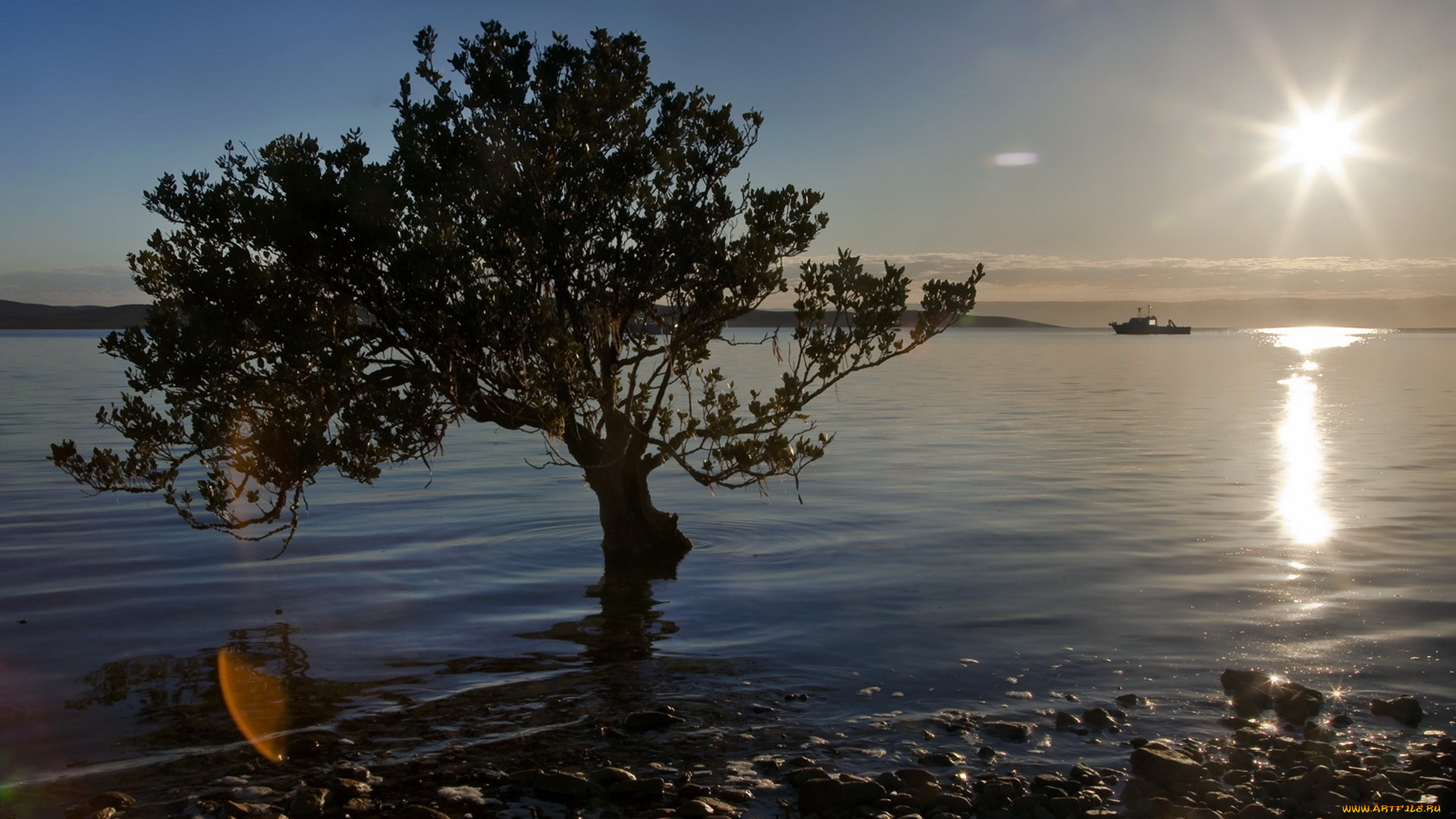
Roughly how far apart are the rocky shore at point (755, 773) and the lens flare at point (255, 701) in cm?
30

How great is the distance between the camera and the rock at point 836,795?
8828 mm

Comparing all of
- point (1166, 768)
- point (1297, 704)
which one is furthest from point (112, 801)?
point (1297, 704)

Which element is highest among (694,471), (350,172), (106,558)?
(350,172)

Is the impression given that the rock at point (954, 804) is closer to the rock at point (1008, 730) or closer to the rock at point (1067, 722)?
the rock at point (1008, 730)

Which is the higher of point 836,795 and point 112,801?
point 836,795

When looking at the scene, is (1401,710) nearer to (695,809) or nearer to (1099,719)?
(1099,719)

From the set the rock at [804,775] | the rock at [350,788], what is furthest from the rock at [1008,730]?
the rock at [350,788]

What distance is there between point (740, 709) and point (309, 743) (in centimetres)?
436

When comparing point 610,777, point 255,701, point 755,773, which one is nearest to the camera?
point 610,777

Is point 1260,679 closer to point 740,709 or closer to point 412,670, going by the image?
point 740,709

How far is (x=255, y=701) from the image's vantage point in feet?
40.4

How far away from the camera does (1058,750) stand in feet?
33.7

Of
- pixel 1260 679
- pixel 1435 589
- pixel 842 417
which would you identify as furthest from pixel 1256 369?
pixel 1260 679

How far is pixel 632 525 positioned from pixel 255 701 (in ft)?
25.0
